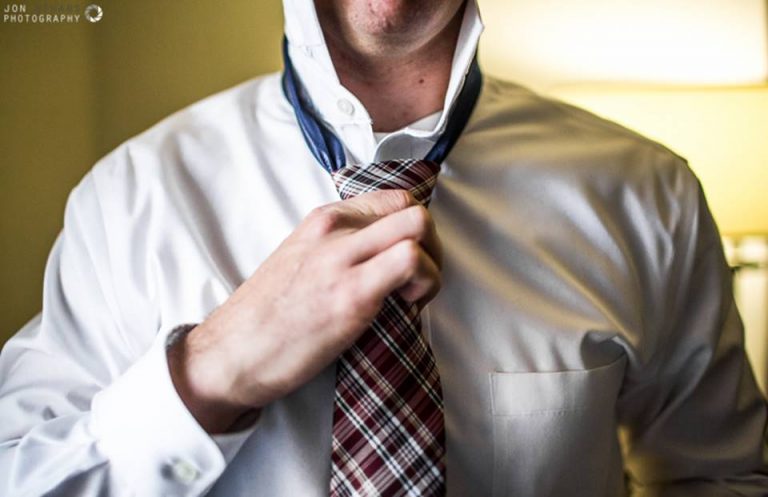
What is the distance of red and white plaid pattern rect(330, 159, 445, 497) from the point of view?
0.67 m

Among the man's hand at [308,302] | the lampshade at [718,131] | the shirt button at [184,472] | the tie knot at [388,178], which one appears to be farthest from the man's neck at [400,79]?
the lampshade at [718,131]

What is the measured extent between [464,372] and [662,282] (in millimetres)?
262

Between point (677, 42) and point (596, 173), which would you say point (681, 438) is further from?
point (677, 42)

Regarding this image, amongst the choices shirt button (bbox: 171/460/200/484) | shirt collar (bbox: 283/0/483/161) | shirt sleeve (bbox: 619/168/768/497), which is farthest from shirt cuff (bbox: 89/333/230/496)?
shirt sleeve (bbox: 619/168/768/497)

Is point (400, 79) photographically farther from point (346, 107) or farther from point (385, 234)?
point (385, 234)

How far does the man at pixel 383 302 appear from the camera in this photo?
26.8 inches

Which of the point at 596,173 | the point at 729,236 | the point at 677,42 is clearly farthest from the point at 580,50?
the point at 596,173

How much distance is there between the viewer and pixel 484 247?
894mm

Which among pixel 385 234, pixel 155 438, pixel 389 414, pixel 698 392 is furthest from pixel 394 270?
pixel 698 392

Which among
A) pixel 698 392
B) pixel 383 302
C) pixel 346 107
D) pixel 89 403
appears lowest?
pixel 698 392

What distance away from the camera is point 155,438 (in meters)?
0.69

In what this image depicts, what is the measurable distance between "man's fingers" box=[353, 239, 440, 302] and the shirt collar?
0.28 m

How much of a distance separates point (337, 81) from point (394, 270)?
0.33 m

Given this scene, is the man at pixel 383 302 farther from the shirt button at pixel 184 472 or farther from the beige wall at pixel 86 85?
the beige wall at pixel 86 85
